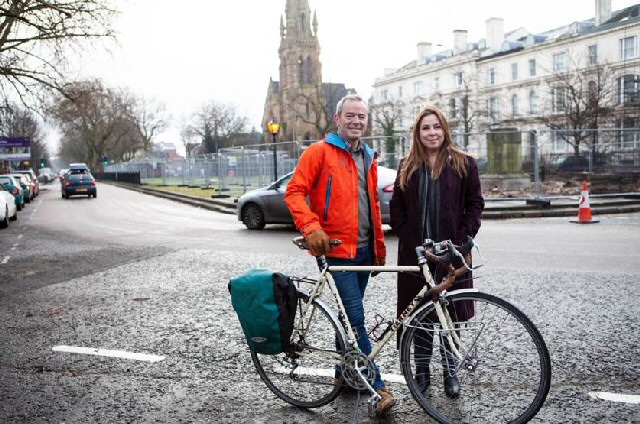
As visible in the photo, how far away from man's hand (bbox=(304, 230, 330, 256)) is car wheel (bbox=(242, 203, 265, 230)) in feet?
39.1

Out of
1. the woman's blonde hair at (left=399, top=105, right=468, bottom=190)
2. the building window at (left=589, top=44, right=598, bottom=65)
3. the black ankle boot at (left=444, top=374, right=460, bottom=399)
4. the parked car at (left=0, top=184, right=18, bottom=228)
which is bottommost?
the black ankle boot at (left=444, top=374, right=460, bottom=399)

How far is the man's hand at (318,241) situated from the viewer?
373 cm

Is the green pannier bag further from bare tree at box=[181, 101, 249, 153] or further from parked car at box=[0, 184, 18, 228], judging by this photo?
bare tree at box=[181, 101, 249, 153]

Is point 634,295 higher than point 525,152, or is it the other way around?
point 525,152

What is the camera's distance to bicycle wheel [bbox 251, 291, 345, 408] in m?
3.84

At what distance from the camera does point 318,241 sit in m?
3.73

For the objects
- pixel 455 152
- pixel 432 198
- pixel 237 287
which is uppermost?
pixel 455 152

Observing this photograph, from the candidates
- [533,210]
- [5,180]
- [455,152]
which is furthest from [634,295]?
[5,180]

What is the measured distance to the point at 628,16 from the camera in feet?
180

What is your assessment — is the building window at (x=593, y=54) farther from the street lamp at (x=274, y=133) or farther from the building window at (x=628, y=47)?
the street lamp at (x=274, y=133)

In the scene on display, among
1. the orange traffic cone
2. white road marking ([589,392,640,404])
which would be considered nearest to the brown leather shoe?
white road marking ([589,392,640,404])

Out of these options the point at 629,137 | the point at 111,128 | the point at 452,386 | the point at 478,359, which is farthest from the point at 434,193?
the point at 111,128

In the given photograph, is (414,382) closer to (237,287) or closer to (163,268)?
(237,287)

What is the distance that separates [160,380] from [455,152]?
273cm
